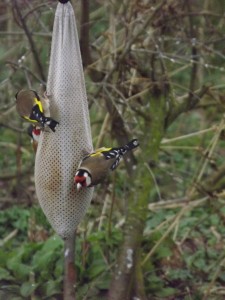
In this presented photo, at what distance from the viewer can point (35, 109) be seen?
3170 mm

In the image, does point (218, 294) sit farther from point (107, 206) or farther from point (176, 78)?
point (176, 78)

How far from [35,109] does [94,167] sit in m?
0.35

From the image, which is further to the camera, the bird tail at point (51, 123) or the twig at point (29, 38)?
the twig at point (29, 38)

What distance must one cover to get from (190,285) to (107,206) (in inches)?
36.5

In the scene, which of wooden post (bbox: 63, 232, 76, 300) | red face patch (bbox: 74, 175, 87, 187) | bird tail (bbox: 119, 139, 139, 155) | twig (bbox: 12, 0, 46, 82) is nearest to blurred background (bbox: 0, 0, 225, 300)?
twig (bbox: 12, 0, 46, 82)

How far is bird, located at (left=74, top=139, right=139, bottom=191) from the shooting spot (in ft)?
10.5

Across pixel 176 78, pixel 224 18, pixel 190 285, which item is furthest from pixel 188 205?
pixel 176 78

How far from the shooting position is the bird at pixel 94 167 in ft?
10.5

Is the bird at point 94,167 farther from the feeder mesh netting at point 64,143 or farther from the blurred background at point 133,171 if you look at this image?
the blurred background at point 133,171

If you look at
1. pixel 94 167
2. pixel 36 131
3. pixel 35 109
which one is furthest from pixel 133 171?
pixel 35 109

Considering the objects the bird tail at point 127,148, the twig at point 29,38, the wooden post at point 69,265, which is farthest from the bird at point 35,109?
the twig at point 29,38

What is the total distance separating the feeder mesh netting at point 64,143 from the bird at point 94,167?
102 mm

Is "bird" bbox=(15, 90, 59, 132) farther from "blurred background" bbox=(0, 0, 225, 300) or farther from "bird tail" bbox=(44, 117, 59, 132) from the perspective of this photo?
"blurred background" bbox=(0, 0, 225, 300)

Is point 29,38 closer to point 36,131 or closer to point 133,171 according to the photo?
point 133,171
